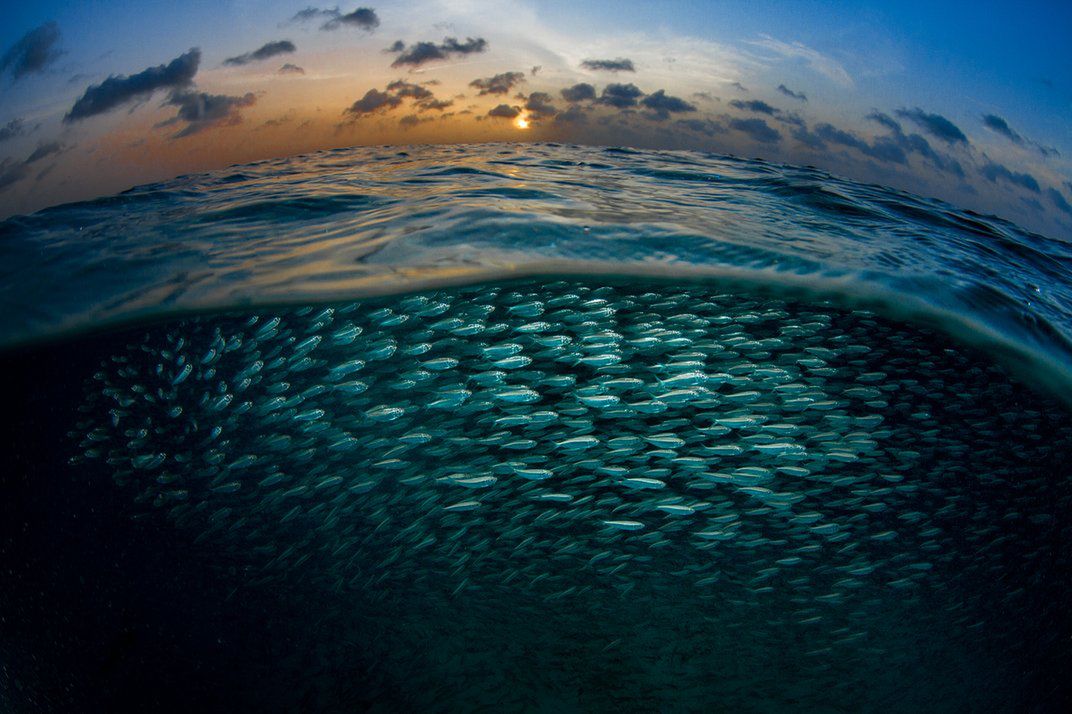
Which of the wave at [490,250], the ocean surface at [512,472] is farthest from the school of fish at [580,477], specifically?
the wave at [490,250]

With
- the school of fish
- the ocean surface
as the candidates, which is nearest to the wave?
the ocean surface

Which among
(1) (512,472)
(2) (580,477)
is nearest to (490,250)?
(1) (512,472)

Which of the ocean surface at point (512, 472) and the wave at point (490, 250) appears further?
the wave at point (490, 250)

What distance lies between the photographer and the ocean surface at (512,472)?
406 cm

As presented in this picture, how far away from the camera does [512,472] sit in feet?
13.6

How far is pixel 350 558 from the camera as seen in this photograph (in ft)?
13.5

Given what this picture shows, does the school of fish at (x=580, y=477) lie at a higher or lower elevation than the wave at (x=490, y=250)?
lower

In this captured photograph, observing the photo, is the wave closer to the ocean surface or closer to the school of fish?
the ocean surface

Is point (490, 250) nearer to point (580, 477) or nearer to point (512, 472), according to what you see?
point (512, 472)

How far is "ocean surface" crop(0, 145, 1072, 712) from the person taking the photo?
4062 mm

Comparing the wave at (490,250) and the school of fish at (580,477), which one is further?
the wave at (490,250)

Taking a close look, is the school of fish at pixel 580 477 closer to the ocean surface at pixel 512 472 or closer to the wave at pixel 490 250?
the ocean surface at pixel 512 472

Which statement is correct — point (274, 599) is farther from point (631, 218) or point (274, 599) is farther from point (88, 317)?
point (631, 218)

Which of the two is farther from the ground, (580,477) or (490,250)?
(490,250)
